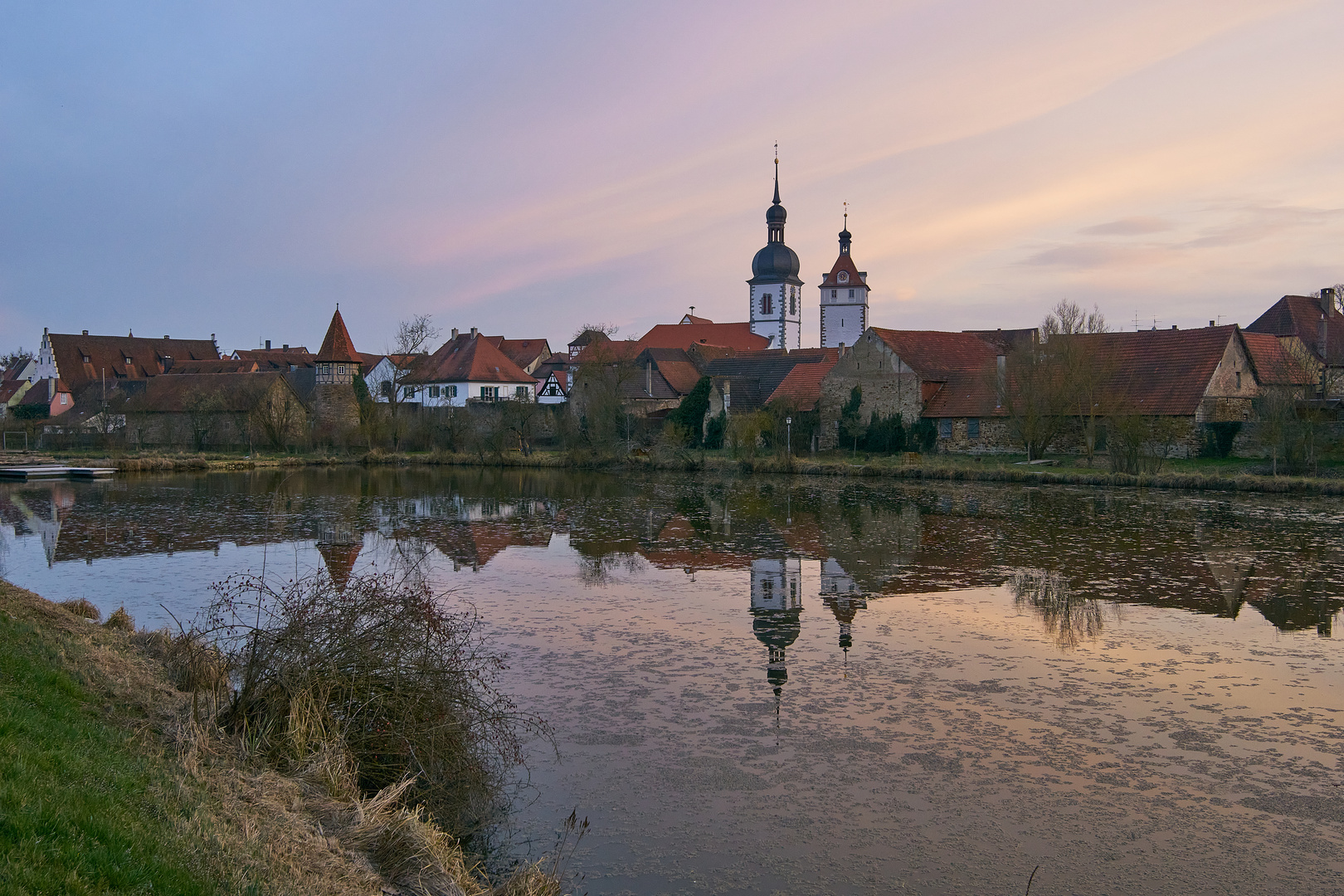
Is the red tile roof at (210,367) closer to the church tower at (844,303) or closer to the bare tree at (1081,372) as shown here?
the church tower at (844,303)

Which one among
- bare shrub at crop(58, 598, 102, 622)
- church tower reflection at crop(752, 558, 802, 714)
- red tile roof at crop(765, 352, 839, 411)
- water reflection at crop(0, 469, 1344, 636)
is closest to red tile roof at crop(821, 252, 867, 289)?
red tile roof at crop(765, 352, 839, 411)

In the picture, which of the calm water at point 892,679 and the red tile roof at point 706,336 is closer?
the calm water at point 892,679

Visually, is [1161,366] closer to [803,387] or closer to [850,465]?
[850,465]

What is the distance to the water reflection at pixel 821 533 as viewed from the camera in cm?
1448

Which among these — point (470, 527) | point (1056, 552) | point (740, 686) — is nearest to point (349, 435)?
point (470, 527)

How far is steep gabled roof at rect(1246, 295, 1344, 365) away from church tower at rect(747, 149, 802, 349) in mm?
39323

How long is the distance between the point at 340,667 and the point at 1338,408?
33.7 meters

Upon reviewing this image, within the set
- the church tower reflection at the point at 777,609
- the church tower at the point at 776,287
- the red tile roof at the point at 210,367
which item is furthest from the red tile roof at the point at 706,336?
the church tower reflection at the point at 777,609

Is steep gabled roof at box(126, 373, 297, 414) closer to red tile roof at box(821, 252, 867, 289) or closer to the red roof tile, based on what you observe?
the red roof tile

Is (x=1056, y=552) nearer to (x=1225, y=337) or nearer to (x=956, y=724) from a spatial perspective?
(x=956, y=724)

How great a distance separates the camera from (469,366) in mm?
67625

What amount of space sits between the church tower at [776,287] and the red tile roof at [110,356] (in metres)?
44.0

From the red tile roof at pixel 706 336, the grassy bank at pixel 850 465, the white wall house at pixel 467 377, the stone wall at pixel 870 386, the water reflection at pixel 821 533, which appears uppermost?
the red tile roof at pixel 706 336

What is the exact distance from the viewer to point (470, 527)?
2153 cm
